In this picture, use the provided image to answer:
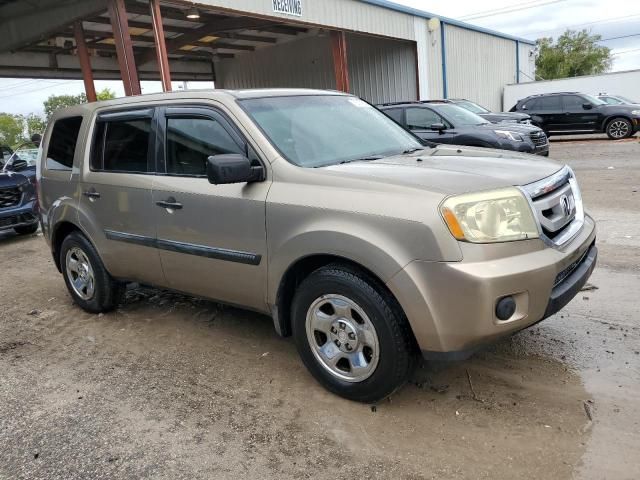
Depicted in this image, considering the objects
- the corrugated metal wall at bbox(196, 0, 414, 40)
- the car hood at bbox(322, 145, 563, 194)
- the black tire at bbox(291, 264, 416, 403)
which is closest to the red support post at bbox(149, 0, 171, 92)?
the corrugated metal wall at bbox(196, 0, 414, 40)

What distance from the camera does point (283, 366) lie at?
12.1 feet

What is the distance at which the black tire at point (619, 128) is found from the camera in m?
16.9

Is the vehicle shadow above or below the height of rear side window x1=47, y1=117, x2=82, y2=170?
below

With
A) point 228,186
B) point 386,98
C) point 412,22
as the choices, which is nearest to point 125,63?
point 228,186

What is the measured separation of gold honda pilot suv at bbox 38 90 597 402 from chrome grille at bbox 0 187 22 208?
206 inches

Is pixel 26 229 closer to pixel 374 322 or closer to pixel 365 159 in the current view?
pixel 365 159

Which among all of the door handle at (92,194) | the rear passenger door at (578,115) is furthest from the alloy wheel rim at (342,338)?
the rear passenger door at (578,115)

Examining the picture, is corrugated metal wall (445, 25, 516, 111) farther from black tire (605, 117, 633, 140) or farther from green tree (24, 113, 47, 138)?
green tree (24, 113, 47, 138)

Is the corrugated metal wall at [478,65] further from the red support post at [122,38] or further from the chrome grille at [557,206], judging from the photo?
the chrome grille at [557,206]

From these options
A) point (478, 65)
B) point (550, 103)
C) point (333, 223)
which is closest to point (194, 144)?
point (333, 223)

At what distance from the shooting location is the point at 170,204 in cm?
382

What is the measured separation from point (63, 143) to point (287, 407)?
10.9 feet

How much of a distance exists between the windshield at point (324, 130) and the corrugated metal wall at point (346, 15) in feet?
27.6

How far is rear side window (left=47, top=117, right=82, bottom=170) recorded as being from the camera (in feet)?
15.8
